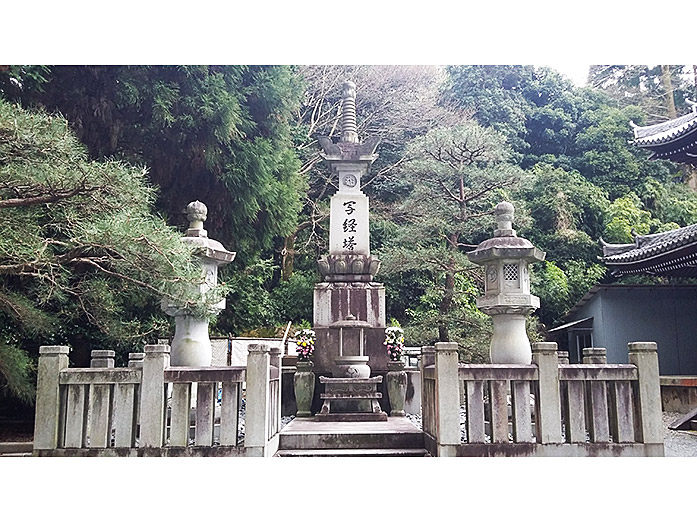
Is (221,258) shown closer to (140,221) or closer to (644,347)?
(140,221)

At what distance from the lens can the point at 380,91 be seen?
12.6 m

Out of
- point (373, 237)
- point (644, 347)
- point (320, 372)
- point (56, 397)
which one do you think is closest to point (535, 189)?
point (373, 237)

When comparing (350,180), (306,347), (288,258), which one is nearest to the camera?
(306,347)

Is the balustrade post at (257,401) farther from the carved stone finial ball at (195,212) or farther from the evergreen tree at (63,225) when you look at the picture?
the carved stone finial ball at (195,212)

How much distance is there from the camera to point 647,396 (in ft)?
10.1

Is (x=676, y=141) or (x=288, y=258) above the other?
(x=676, y=141)

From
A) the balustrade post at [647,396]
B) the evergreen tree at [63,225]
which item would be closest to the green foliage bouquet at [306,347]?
the evergreen tree at [63,225]

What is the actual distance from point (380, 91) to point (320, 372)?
29.4ft

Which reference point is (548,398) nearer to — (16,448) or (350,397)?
(350,397)

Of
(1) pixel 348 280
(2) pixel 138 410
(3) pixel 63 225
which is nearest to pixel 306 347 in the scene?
(1) pixel 348 280

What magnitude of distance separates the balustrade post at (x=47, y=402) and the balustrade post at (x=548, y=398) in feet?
8.93

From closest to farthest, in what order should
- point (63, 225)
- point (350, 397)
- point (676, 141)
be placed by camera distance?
point (63, 225), point (350, 397), point (676, 141)

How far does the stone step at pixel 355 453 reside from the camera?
3461mm

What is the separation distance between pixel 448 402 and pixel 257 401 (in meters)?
1.09
